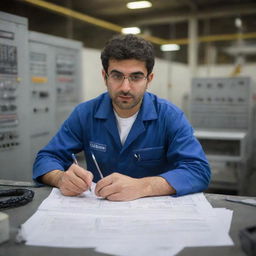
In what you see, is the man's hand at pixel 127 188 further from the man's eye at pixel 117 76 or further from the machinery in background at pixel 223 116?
the machinery in background at pixel 223 116

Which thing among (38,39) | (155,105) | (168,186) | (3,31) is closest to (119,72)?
(155,105)

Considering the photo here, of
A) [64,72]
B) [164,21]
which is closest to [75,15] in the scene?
[64,72]

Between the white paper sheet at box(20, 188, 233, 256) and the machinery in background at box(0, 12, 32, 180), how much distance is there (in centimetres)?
123

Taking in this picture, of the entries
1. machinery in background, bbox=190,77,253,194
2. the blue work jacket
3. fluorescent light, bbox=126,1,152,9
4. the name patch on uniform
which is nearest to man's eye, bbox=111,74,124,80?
the blue work jacket

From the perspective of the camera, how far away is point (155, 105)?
148 cm

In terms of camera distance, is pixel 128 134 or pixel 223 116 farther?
pixel 223 116

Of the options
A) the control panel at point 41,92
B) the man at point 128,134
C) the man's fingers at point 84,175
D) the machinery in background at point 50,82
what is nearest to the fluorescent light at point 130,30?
the machinery in background at point 50,82

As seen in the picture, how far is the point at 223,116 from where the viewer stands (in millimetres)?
3467

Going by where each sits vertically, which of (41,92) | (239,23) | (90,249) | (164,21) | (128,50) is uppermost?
(164,21)

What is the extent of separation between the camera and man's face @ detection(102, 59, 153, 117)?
127cm

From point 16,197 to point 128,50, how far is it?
71 centimetres

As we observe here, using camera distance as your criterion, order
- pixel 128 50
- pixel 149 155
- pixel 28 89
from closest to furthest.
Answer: pixel 128 50 → pixel 149 155 → pixel 28 89

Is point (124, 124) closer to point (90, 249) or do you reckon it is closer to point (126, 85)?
point (126, 85)

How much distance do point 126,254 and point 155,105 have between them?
0.92 metres
